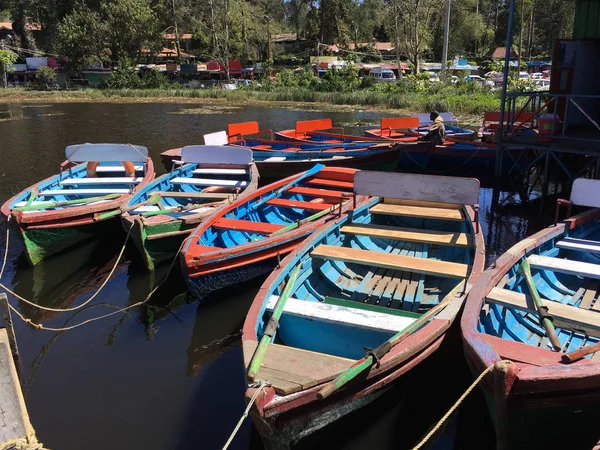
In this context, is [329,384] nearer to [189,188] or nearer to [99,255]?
[99,255]

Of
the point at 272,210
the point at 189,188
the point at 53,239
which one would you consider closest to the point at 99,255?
the point at 53,239

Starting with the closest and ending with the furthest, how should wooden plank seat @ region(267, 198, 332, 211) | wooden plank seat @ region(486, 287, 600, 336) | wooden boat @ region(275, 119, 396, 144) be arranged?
wooden plank seat @ region(486, 287, 600, 336)
wooden plank seat @ region(267, 198, 332, 211)
wooden boat @ region(275, 119, 396, 144)

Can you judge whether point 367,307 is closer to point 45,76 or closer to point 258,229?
point 258,229

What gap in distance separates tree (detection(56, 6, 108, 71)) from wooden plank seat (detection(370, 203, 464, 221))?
175ft

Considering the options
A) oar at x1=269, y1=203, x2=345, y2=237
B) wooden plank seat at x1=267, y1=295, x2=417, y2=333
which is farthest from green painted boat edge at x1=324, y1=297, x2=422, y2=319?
oar at x1=269, y1=203, x2=345, y2=237

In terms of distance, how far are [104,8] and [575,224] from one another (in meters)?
56.1

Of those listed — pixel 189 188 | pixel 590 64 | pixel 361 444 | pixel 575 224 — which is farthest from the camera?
pixel 590 64

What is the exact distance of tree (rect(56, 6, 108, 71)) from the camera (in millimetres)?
53406

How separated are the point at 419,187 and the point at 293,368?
15.6ft

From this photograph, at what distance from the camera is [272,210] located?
11.1m

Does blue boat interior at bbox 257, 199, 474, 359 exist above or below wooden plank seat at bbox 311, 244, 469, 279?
below

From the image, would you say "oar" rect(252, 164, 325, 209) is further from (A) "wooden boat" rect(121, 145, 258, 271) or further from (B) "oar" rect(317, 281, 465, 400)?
(B) "oar" rect(317, 281, 465, 400)

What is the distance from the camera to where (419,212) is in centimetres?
887

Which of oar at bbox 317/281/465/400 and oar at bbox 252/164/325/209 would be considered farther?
oar at bbox 252/164/325/209
